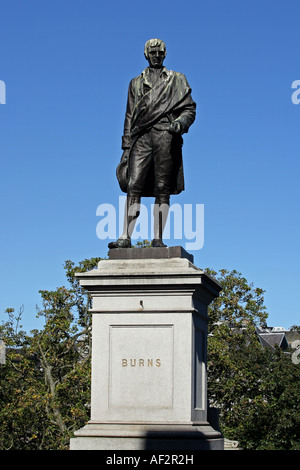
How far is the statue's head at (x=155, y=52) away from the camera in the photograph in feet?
38.0

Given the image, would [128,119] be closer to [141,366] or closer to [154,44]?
[154,44]

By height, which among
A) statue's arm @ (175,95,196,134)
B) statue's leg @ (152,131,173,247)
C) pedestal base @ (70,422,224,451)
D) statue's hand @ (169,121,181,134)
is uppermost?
statue's arm @ (175,95,196,134)

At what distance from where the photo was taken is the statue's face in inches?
456

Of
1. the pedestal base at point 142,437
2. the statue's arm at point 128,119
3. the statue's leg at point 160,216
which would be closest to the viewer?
the pedestal base at point 142,437

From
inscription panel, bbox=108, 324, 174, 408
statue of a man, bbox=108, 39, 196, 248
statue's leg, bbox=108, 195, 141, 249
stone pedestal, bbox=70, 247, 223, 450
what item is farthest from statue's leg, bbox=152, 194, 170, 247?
inscription panel, bbox=108, 324, 174, 408

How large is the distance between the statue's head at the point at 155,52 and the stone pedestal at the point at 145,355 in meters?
2.76

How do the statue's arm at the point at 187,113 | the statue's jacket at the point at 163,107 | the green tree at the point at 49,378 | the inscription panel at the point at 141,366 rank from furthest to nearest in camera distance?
the green tree at the point at 49,378
the statue's jacket at the point at 163,107
the statue's arm at the point at 187,113
the inscription panel at the point at 141,366

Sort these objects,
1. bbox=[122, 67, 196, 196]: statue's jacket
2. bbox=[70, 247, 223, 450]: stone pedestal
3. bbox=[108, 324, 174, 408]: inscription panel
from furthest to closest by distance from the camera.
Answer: bbox=[122, 67, 196, 196]: statue's jacket → bbox=[108, 324, 174, 408]: inscription panel → bbox=[70, 247, 223, 450]: stone pedestal

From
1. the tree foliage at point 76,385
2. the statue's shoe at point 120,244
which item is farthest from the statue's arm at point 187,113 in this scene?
the tree foliage at point 76,385

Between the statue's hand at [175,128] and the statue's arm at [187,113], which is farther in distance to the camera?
the statue's arm at [187,113]

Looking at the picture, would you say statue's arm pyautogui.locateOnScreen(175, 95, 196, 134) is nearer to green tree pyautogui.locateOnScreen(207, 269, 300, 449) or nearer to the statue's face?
the statue's face

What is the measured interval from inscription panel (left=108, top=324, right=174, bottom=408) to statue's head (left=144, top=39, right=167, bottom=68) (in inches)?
146

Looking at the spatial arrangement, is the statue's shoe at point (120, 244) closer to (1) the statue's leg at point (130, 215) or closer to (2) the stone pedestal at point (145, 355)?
(1) the statue's leg at point (130, 215)
